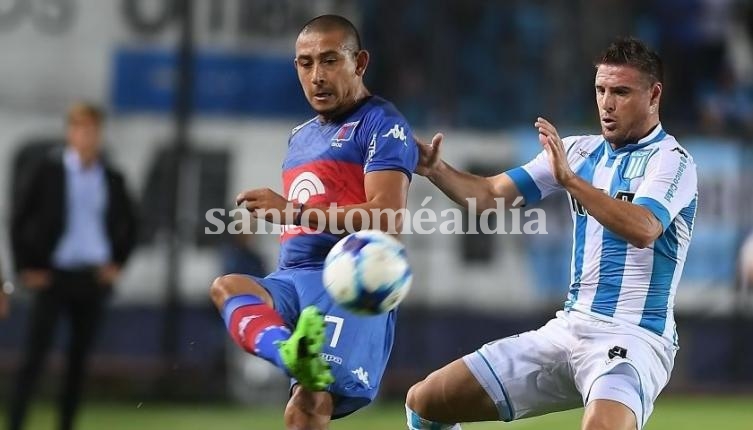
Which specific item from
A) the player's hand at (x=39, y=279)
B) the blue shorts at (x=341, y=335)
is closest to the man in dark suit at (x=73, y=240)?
the player's hand at (x=39, y=279)

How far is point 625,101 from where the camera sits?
586 cm

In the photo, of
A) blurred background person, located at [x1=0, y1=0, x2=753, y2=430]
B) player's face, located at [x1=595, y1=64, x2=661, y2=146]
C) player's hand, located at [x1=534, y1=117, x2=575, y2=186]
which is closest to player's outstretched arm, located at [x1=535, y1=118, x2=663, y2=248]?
player's hand, located at [x1=534, y1=117, x2=575, y2=186]

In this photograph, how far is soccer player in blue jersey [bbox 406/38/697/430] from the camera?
5602 millimetres

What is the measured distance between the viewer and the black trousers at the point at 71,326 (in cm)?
917

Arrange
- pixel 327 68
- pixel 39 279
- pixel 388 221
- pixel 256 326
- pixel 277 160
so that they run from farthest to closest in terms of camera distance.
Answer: pixel 277 160 < pixel 39 279 < pixel 327 68 < pixel 388 221 < pixel 256 326

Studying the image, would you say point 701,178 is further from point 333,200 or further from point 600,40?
point 333,200

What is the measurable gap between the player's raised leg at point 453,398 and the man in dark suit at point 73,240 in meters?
3.84

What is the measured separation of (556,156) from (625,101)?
1.68 ft

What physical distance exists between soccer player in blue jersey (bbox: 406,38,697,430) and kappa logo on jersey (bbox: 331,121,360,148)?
0.46 metres

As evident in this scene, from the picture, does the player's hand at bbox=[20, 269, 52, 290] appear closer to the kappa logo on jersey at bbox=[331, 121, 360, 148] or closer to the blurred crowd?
the kappa logo on jersey at bbox=[331, 121, 360, 148]

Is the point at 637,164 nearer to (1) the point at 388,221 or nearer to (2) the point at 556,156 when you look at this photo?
(2) the point at 556,156

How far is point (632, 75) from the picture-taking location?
584cm

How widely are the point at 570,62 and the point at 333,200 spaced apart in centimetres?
840

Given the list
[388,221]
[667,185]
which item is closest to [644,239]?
[667,185]
